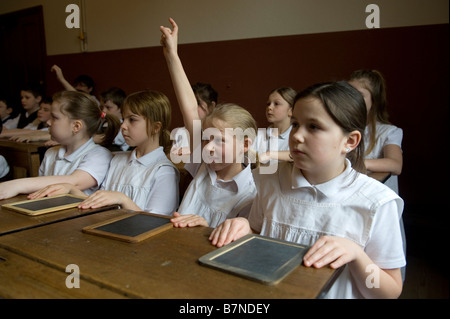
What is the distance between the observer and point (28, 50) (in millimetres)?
6648

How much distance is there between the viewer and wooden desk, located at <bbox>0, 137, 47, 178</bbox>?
2.63m

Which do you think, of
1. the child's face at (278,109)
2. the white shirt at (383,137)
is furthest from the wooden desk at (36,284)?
the child's face at (278,109)

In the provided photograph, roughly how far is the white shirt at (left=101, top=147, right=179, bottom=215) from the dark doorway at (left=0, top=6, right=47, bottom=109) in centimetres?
562

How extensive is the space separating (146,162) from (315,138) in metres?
1.04

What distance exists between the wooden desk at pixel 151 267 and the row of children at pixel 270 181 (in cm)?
8

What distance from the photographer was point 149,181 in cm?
170

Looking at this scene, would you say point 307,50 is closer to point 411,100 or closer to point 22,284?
point 411,100

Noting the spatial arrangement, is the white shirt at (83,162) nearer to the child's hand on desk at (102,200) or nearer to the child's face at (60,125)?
the child's face at (60,125)

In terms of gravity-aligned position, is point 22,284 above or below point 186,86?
below

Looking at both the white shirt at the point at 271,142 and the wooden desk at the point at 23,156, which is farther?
the white shirt at the point at 271,142

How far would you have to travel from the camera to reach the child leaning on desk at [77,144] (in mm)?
1835
